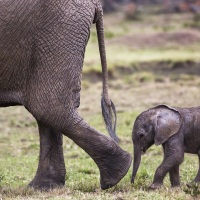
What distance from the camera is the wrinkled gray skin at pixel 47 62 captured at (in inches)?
283

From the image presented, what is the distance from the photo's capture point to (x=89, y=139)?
7.27m

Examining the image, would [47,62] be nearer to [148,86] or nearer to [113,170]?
[113,170]

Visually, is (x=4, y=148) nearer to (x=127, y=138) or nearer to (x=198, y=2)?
(x=127, y=138)

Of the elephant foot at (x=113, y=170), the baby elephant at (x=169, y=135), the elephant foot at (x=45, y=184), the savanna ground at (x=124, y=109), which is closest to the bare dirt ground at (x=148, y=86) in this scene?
the savanna ground at (x=124, y=109)

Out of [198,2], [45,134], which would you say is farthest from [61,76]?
[198,2]

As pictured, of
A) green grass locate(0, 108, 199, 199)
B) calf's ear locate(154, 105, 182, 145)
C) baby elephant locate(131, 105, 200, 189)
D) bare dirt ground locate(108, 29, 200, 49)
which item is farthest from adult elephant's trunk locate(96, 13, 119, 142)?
bare dirt ground locate(108, 29, 200, 49)

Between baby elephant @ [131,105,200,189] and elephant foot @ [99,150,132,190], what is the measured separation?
129 millimetres

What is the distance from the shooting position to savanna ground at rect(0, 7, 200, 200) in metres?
7.33

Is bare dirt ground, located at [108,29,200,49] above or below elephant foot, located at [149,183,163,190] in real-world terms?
above

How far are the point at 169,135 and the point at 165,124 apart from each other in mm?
120

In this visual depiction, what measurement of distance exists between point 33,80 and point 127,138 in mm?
5277

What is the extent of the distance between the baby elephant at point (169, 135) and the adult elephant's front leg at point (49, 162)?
77 centimetres

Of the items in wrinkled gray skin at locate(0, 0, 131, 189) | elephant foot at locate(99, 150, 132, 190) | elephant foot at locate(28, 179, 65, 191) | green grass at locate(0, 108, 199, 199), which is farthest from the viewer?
elephant foot at locate(28, 179, 65, 191)

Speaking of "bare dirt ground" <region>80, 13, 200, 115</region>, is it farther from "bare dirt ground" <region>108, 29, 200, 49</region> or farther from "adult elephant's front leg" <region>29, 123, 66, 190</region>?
"adult elephant's front leg" <region>29, 123, 66, 190</region>
